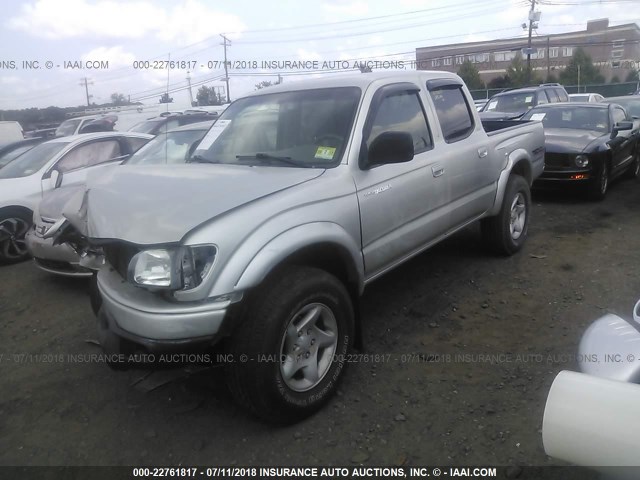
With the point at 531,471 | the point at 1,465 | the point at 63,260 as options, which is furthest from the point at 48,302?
the point at 531,471

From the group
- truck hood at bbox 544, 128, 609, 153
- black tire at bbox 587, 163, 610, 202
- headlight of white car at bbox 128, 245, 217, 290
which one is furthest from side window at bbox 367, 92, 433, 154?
black tire at bbox 587, 163, 610, 202

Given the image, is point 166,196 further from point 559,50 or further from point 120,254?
point 559,50

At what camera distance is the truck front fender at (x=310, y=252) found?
2.45m

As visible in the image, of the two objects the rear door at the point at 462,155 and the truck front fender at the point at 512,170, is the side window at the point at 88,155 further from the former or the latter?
the truck front fender at the point at 512,170

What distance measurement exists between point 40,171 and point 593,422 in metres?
6.96

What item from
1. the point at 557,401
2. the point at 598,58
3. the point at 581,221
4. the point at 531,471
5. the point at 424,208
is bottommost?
the point at 531,471

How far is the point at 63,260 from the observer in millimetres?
4906

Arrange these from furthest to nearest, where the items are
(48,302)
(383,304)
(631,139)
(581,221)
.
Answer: (631,139) < (581,221) < (48,302) < (383,304)

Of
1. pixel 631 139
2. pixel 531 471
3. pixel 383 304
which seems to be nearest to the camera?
pixel 531 471

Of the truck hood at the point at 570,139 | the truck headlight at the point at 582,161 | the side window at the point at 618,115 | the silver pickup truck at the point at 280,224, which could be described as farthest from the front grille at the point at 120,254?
the side window at the point at 618,115

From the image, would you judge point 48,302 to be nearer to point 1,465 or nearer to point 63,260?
point 63,260

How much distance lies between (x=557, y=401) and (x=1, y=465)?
278cm

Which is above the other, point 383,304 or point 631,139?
point 631,139

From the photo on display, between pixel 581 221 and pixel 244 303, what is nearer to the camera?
pixel 244 303
